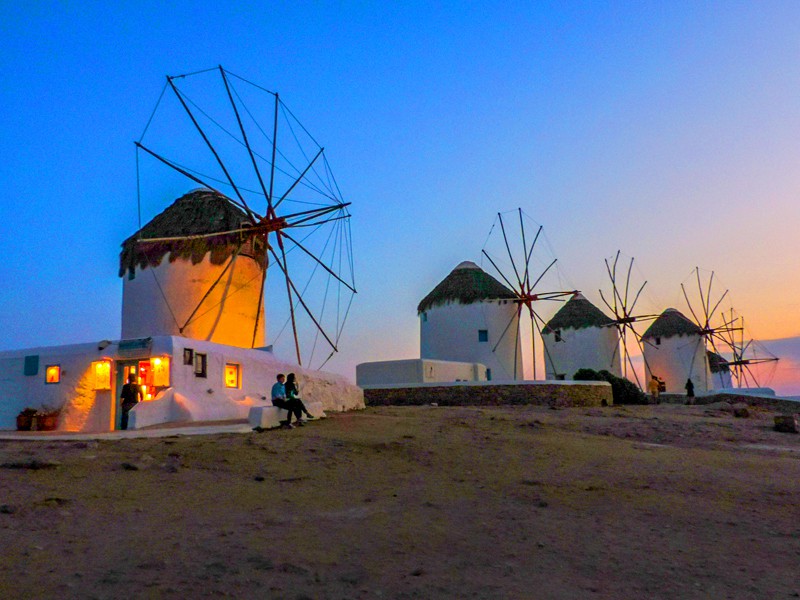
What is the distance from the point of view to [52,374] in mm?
13492

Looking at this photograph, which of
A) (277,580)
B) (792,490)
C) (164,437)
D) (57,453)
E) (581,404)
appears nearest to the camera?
(277,580)

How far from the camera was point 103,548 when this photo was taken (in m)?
4.33

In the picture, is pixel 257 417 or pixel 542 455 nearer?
pixel 542 455

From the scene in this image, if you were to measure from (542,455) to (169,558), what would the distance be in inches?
233

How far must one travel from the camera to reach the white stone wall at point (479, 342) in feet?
101

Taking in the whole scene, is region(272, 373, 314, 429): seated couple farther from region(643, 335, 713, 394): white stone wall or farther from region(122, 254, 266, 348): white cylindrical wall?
region(643, 335, 713, 394): white stone wall

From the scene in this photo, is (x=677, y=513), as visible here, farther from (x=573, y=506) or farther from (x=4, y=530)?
(x=4, y=530)

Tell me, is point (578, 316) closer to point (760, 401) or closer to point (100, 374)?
point (760, 401)

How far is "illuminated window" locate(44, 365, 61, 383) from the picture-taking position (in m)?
13.4

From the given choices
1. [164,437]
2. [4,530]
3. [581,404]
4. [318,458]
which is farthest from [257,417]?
[581,404]

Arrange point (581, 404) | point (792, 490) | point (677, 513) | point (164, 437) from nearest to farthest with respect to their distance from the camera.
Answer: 1. point (677, 513)
2. point (792, 490)
3. point (164, 437)
4. point (581, 404)

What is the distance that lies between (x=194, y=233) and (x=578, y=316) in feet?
83.6

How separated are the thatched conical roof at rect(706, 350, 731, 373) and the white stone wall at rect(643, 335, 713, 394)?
9455 mm

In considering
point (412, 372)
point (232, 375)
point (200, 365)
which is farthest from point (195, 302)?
point (412, 372)
